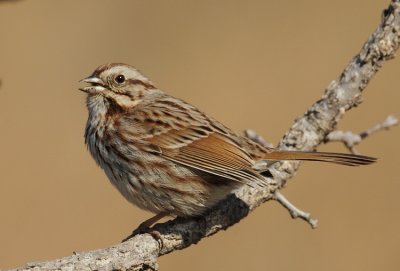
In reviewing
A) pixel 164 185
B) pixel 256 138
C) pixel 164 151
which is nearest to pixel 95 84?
pixel 164 151

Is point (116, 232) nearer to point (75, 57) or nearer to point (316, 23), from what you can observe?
point (75, 57)

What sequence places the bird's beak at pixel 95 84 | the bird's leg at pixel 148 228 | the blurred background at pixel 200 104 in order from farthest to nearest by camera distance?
the blurred background at pixel 200 104, the bird's beak at pixel 95 84, the bird's leg at pixel 148 228

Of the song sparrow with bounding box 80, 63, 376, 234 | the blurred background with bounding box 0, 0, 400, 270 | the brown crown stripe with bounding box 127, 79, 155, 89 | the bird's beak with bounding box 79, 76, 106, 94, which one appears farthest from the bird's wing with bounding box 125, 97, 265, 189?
the blurred background with bounding box 0, 0, 400, 270

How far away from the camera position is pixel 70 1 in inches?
440

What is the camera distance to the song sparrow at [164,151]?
4.61 m

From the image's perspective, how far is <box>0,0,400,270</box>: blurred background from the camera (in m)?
7.74

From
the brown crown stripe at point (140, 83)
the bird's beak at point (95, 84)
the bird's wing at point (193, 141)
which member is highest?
the brown crown stripe at point (140, 83)

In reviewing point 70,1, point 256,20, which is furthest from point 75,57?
point 256,20

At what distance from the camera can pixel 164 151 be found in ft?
15.6

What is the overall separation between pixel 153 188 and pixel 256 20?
19.8 ft

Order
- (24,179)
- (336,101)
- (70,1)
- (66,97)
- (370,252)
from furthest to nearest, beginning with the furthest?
(70,1)
(66,97)
(24,179)
(370,252)
(336,101)

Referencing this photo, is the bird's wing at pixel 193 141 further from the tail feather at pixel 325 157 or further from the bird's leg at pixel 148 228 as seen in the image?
the bird's leg at pixel 148 228

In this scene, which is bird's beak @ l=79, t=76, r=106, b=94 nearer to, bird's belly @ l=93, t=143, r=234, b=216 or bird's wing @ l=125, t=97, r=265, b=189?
bird's wing @ l=125, t=97, r=265, b=189

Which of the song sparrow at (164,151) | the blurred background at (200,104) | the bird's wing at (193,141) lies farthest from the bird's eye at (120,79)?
the blurred background at (200,104)
